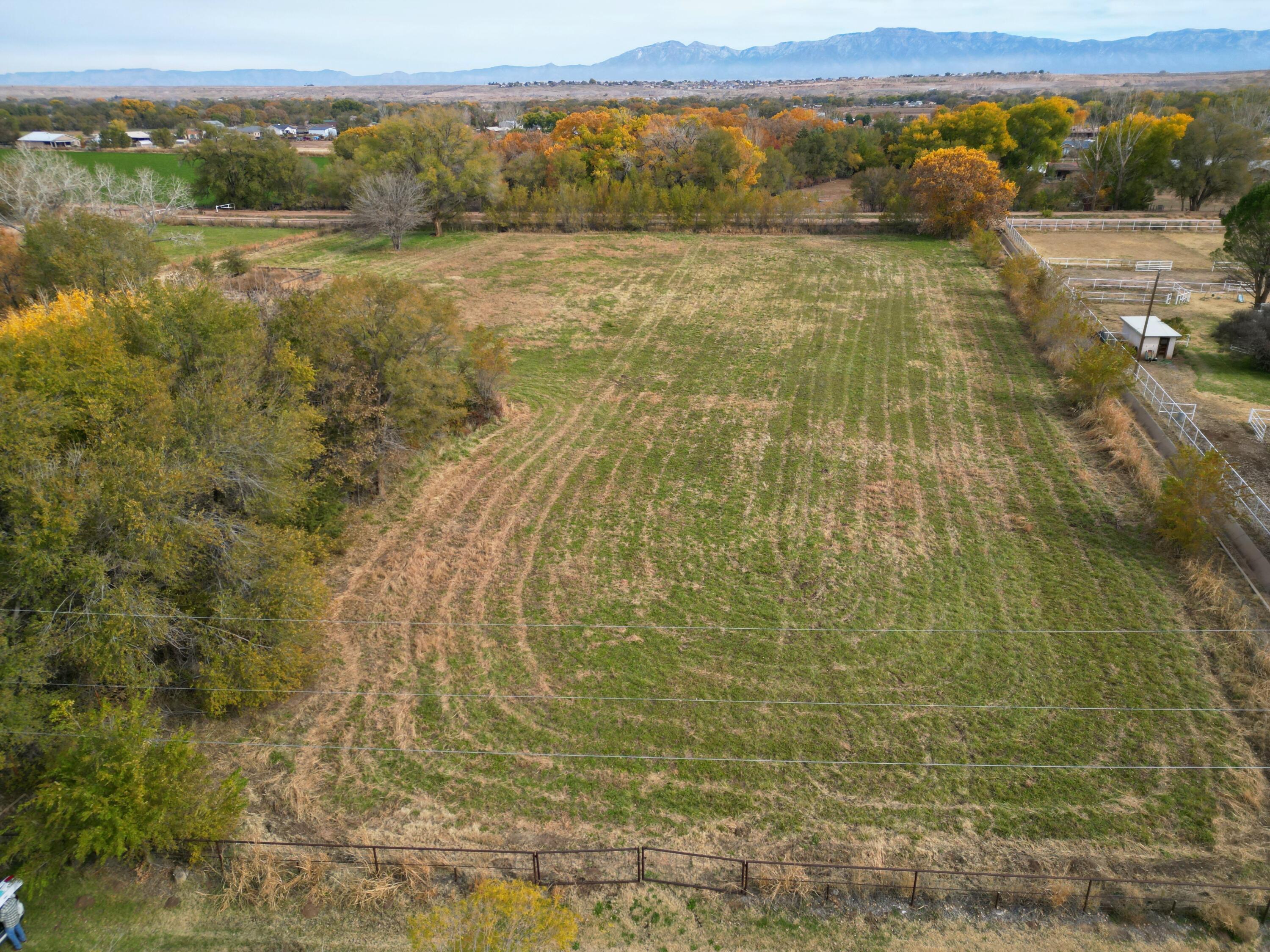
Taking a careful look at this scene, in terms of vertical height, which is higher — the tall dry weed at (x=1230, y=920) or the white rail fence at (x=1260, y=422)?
the white rail fence at (x=1260, y=422)

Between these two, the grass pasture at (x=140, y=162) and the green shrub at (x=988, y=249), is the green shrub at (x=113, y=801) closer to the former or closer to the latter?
the green shrub at (x=988, y=249)

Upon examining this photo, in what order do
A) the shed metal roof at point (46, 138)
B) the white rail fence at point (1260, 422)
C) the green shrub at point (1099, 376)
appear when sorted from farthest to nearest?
the shed metal roof at point (46, 138)
the green shrub at point (1099, 376)
the white rail fence at point (1260, 422)

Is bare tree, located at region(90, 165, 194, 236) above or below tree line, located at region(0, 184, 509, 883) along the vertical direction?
above

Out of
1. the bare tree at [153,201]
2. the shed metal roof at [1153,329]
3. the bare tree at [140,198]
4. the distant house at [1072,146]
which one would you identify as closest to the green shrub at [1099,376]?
the shed metal roof at [1153,329]

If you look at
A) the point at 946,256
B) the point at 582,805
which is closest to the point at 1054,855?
the point at 582,805

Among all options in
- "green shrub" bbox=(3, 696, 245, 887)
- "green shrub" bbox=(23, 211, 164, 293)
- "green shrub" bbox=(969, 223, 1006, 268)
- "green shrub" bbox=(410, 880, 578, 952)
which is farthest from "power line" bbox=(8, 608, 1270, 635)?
"green shrub" bbox=(969, 223, 1006, 268)

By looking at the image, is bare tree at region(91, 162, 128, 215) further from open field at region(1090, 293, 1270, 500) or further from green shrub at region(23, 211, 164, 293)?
open field at region(1090, 293, 1270, 500)

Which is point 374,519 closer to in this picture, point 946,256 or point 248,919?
point 248,919

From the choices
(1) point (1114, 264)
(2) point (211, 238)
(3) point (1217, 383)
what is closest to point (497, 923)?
(3) point (1217, 383)
